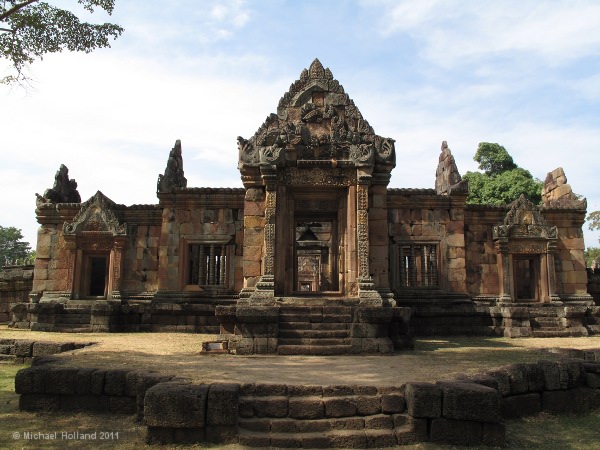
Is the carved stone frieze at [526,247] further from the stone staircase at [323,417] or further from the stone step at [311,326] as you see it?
the stone staircase at [323,417]

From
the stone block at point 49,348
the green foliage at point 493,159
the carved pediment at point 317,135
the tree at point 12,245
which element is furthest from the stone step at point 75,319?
the tree at point 12,245

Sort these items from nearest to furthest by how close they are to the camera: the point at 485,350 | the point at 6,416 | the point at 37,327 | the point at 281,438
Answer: the point at 281,438 → the point at 6,416 → the point at 485,350 → the point at 37,327

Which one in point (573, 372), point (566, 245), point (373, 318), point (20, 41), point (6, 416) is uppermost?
point (20, 41)

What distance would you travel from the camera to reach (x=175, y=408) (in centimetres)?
482

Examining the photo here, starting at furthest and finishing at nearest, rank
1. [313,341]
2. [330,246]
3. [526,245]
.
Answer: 1. [526,245]
2. [330,246]
3. [313,341]

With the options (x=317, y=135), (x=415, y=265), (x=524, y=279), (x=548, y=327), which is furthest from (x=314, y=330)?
(x=524, y=279)

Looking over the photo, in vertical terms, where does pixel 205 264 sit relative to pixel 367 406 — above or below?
above

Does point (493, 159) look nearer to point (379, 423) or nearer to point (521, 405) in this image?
point (521, 405)

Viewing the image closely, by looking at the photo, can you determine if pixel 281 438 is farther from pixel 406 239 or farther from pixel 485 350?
pixel 406 239

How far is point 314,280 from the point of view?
22.6 meters

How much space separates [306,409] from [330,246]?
9.87 metres

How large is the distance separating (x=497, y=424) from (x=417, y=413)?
2.65ft

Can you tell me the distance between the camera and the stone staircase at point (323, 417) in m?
4.86

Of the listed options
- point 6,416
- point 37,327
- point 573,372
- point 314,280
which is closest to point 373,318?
point 573,372
